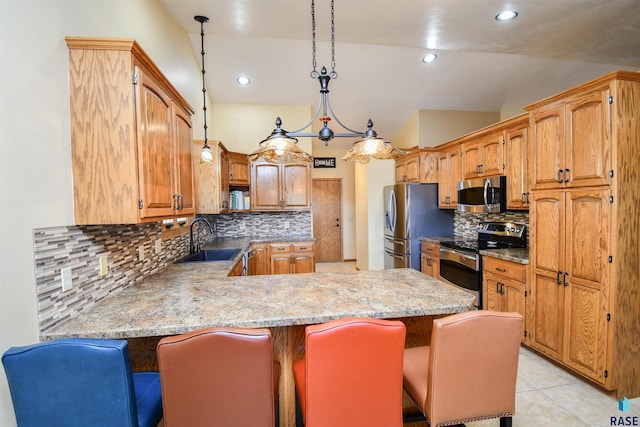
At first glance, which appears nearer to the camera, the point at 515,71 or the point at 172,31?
the point at 172,31

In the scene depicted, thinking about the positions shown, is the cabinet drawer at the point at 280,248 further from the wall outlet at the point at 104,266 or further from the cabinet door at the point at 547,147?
the cabinet door at the point at 547,147

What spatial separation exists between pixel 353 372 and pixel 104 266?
147 cm

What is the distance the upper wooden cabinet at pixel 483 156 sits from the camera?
10.5ft

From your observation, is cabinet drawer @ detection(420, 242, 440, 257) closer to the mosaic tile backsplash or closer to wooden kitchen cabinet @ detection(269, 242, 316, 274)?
wooden kitchen cabinet @ detection(269, 242, 316, 274)

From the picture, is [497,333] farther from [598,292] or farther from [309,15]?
[309,15]

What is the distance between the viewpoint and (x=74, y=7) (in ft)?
4.65

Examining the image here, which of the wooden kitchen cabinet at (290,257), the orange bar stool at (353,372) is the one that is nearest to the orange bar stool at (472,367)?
the orange bar stool at (353,372)

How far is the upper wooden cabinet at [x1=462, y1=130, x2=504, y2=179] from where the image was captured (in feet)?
10.5

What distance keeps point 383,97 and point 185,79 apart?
9.27 ft

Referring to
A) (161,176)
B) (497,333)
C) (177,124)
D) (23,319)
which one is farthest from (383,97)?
(23,319)

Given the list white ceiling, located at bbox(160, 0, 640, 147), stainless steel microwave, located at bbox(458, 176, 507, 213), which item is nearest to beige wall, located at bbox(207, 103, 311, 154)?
white ceiling, located at bbox(160, 0, 640, 147)

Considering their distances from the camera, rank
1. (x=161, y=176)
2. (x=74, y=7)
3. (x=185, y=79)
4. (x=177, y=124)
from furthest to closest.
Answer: (x=185, y=79) → (x=177, y=124) → (x=161, y=176) → (x=74, y=7)

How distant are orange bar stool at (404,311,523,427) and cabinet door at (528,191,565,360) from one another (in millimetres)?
1545

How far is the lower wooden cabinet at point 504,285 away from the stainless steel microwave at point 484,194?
64 centimetres
